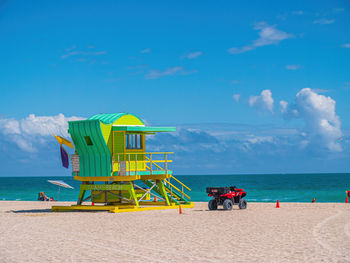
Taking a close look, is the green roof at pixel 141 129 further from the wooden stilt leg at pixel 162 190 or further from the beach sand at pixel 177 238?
the beach sand at pixel 177 238

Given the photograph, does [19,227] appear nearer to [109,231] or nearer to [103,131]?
[109,231]

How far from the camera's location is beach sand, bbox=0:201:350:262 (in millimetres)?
12984

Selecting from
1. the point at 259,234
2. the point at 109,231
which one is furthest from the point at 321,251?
the point at 109,231

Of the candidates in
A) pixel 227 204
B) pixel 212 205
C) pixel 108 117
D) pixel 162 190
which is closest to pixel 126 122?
pixel 108 117

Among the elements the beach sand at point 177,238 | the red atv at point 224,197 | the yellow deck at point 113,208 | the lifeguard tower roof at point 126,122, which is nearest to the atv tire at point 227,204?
the red atv at point 224,197

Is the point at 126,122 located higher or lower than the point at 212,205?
higher

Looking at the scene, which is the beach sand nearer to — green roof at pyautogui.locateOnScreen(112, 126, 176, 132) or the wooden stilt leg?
green roof at pyautogui.locateOnScreen(112, 126, 176, 132)

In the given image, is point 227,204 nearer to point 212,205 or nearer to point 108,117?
point 212,205

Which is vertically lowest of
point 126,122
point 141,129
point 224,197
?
point 224,197

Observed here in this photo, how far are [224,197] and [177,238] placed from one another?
1208cm

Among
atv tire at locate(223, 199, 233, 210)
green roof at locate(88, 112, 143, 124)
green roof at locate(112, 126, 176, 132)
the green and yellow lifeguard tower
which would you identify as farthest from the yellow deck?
green roof at locate(88, 112, 143, 124)

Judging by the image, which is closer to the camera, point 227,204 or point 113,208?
point 113,208

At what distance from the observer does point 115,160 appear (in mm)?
27406

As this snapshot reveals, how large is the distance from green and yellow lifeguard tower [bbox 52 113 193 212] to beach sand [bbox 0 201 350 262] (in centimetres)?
340
